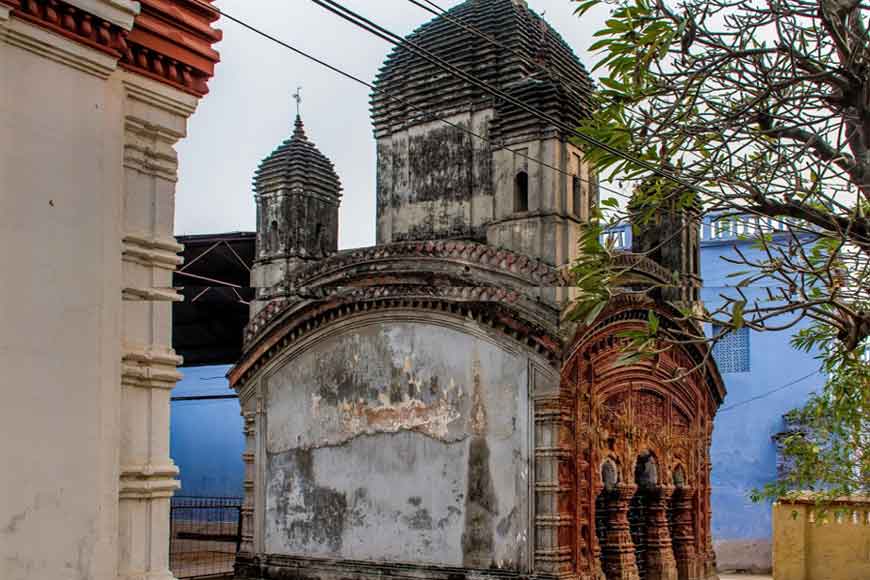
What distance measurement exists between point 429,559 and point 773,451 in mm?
10271

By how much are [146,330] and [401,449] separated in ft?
24.3

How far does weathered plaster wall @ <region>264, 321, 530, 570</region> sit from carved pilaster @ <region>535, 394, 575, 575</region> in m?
0.18

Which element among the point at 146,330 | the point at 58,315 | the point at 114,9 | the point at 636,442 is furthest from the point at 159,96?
the point at 636,442

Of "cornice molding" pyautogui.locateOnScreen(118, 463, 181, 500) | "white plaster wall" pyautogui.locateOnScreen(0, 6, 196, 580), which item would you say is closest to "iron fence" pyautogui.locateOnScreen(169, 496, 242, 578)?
"cornice molding" pyautogui.locateOnScreen(118, 463, 181, 500)

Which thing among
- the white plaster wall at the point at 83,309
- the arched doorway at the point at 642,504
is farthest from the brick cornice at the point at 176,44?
the arched doorway at the point at 642,504

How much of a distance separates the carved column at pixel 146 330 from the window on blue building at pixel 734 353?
16.7 m

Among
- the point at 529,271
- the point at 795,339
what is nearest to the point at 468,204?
the point at 529,271

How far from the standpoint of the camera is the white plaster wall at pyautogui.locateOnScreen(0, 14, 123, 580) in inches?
188

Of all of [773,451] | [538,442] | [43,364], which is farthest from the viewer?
[773,451]

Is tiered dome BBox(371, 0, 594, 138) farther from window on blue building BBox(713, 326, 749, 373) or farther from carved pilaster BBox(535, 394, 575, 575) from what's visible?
window on blue building BBox(713, 326, 749, 373)

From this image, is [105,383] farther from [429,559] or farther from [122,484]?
[429,559]

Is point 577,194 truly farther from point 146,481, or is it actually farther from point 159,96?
point 146,481

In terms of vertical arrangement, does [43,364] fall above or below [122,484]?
above

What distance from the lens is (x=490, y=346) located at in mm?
12180
